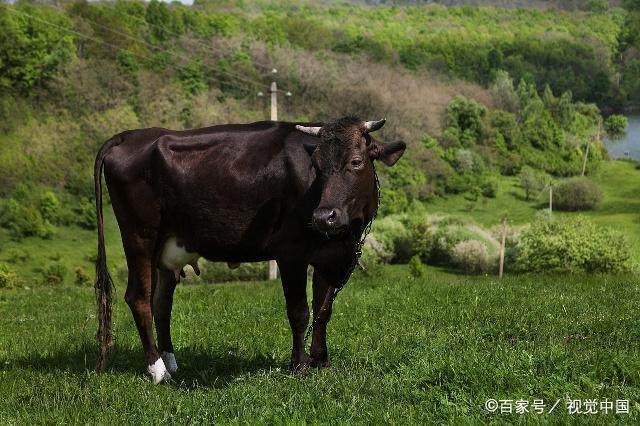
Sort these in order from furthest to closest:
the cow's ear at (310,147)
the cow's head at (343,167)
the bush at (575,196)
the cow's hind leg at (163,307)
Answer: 1. the bush at (575,196)
2. the cow's hind leg at (163,307)
3. the cow's ear at (310,147)
4. the cow's head at (343,167)

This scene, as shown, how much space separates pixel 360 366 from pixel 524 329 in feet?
7.87

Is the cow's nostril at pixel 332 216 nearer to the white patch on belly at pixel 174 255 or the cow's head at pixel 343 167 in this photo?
the cow's head at pixel 343 167

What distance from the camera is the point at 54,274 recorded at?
1845 inches

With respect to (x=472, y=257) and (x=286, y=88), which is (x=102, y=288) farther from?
(x=286, y=88)

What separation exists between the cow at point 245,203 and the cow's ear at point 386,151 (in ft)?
0.04

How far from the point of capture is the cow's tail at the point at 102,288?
27.0 feet

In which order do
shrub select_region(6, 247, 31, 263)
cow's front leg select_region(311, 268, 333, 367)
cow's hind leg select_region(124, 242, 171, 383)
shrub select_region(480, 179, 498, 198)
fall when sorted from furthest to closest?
shrub select_region(480, 179, 498, 198)
shrub select_region(6, 247, 31, 263)
cow's hind leg select_region(124, 242, 171, 383)
cow's front leg select_region(311, 268, 333, 367)

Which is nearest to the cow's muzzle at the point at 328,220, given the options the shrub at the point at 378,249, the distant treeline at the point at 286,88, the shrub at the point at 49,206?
the shrub at the point at 378,249

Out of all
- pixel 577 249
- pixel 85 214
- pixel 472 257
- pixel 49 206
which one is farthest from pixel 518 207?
pixel 49 206

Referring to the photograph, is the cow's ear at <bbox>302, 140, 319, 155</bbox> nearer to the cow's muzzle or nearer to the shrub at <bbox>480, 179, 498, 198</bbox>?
the cow's muzzle

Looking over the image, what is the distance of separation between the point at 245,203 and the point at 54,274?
43.0 m

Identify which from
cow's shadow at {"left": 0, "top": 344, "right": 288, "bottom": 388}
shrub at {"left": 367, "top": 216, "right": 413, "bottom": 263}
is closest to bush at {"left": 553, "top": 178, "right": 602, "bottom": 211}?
shrub at {"left": 367, "top": 216, "right": 413, "bottom": 263}

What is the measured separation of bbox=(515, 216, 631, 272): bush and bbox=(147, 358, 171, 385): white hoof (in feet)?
116

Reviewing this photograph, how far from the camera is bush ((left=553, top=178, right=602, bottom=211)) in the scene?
89500 millimetres
